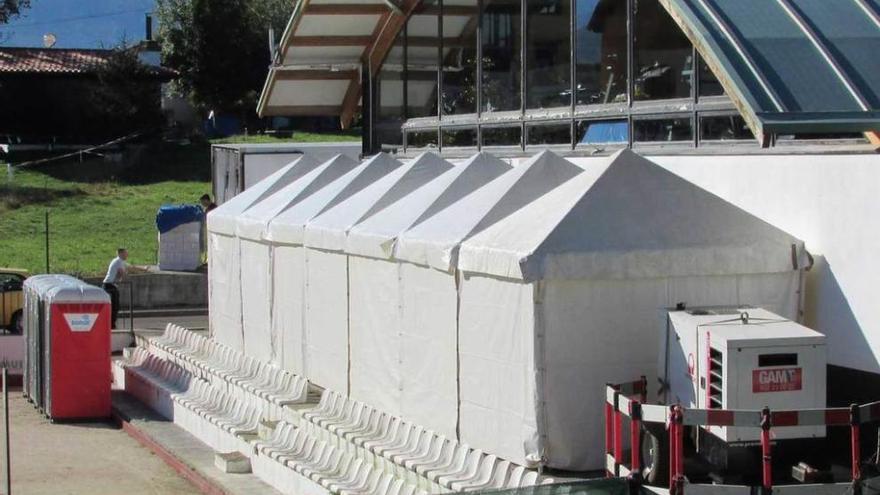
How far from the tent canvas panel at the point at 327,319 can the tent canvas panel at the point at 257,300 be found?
5.18 ft

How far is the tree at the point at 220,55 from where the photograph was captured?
5369cm

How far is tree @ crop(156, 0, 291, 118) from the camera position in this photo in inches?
2114

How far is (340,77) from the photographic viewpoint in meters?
24.2

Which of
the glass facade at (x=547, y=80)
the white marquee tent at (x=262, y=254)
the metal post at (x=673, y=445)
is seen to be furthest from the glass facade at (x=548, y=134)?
the metal post at (x=673, y=445)

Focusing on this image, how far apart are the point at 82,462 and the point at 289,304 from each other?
10.5 feet

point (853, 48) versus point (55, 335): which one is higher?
point (853, 48)

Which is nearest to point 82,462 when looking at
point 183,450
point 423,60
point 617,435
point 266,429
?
point 183,450

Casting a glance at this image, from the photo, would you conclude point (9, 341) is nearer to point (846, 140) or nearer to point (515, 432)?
point (515, 432)

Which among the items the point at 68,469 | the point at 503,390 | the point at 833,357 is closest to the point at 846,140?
the point at 833,357

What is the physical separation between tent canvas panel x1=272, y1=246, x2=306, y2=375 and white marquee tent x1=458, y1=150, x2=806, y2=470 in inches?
209

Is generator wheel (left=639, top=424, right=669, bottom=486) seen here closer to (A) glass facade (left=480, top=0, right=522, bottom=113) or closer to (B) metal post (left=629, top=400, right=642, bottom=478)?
(B) metal post (left=629, top=400, right=642, bottom=478)

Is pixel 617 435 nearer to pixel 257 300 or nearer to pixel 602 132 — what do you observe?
pixel 602 132

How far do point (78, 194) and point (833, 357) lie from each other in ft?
107

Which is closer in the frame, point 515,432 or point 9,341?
point 515,432
